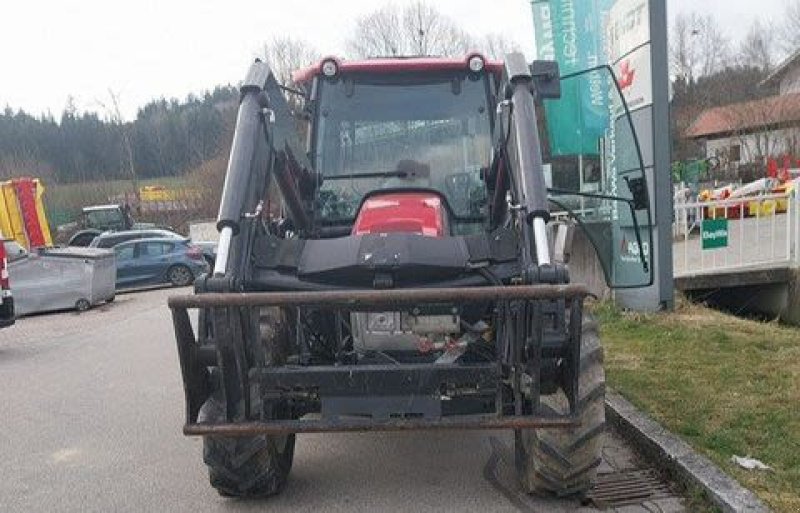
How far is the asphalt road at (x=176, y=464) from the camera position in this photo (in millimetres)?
4793

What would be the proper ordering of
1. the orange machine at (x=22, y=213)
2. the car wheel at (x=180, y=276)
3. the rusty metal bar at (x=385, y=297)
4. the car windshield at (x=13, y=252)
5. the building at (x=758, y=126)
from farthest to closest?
the building at (x=758, y=126), the orange machine at (x=22, y=213), the car wheel at (x=180, y=276), the car windshield at (x=13, y=252), the rusty metal bar at (x=385, y=297)

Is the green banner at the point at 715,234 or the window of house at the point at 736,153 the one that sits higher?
the green banner at the point at 715,234

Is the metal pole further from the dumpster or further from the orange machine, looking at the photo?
the orange machine

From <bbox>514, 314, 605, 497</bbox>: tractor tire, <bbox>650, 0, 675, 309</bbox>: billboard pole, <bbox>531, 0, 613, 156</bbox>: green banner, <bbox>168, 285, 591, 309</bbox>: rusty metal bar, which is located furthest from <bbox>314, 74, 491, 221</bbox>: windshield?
<bbox>531, 0, 613, 156</bbox>: green banner

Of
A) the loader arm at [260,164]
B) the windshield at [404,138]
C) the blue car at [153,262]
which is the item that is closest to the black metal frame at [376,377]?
the loader arm at [260,164]

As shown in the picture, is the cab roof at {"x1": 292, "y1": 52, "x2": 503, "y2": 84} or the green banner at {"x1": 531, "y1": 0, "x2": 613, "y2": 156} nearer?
the cab roof at {"x1": 292, "y1": 52, "x2": 503, "y2": 84}

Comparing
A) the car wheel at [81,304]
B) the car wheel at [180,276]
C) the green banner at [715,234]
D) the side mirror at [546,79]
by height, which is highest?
the side mirror at [546,79]

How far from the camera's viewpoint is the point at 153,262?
2275 centimetres

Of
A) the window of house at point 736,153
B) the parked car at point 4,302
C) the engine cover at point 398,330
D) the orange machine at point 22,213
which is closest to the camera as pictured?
the engine cover at point 398,330

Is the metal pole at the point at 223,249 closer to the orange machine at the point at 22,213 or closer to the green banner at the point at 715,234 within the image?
the green banner at the point at 715,234

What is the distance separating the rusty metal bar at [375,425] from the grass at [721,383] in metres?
1.35

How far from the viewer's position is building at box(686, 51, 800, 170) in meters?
40.2

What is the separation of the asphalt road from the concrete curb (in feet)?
0.45

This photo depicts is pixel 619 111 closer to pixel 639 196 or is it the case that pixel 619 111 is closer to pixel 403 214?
pixel 639 196
